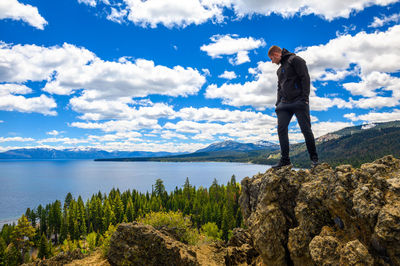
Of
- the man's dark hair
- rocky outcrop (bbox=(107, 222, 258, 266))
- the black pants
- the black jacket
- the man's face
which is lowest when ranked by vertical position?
rocky outcrop (bbox=(107, 222, 258, 266))

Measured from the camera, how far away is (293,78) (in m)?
9.77

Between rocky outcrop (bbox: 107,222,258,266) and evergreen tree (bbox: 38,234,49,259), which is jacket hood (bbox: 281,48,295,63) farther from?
evergreen tree (bbox: 38,234,49,259)

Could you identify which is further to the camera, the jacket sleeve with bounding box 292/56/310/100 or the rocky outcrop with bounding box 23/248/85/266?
the rocky outcrop with bounding box 23/248/85/266

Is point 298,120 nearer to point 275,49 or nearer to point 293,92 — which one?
point 293,92

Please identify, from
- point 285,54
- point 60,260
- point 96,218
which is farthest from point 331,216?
point 96,218

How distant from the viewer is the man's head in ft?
33.0

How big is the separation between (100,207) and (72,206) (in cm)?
868

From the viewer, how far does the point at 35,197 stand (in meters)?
140

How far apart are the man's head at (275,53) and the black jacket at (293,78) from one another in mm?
143

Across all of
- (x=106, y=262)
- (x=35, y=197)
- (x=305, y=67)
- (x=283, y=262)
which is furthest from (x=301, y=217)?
(x=35, y=197)

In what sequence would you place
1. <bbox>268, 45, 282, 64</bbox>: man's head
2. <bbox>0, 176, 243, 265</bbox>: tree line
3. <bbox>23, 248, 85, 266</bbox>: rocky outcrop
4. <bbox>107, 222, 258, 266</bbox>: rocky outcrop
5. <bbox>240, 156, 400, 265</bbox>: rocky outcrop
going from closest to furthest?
<bbox>240, 156, 400, 265</bbox>: rocky outcrop
<bbox>268, 45, 282, 64</bbox>: man's head
<bbox>107, 222, 258, 266</bbox>: rocky outcrop
<bbox>23, 248, 85, 266</bbox>: rocky outcrop
<bbox>0, 176, 243, 265</bbox>: tree line

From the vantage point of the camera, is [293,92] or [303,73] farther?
[293,92]

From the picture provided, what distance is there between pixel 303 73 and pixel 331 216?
5299 millimetres

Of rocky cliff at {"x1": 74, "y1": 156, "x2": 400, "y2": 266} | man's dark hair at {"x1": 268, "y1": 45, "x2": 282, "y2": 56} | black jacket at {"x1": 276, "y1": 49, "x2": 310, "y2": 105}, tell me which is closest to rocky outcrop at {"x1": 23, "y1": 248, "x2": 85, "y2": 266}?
rocky cliff at {"x1": 74, "y1": 156, "x2": 400, "y2": 266}
